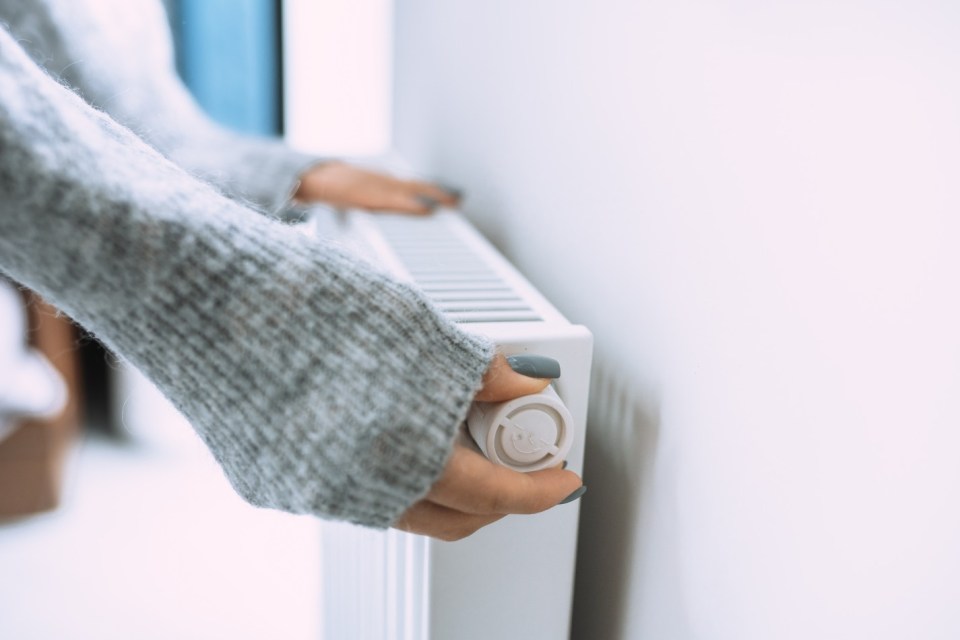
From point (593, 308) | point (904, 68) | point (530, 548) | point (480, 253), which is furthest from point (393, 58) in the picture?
point (904, 68)

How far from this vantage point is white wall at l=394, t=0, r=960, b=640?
0.29 meters

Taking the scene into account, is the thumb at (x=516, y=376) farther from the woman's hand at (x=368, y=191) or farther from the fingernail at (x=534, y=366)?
the woman's hand at (x=368, y=191)

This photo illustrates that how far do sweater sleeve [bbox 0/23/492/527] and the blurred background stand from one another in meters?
0.14

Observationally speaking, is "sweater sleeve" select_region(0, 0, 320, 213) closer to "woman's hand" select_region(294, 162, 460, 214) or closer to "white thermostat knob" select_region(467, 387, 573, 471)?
"woman's hand" select_region(294, 162, 460, 214)

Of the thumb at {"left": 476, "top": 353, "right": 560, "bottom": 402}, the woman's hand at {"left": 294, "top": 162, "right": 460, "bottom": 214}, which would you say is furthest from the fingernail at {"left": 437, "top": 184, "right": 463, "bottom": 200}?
the thumb at {"left": 476, "top": 353, "right": 560, "bottom": 402}

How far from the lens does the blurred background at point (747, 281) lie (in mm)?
289

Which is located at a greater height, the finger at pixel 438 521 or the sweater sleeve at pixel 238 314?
the sweater sleeve at pixel 238 314

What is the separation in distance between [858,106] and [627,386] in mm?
226

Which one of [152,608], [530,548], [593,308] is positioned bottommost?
[152,608]

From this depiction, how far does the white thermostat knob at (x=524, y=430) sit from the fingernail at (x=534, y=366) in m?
0.01

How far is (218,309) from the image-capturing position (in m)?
0.34

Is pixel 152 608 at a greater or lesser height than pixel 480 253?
lesser

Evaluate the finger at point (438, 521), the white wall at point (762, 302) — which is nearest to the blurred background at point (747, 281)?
the white wall at point (762, 302)

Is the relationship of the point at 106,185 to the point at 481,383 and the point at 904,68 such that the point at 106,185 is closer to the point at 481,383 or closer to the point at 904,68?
the point at 481,383
